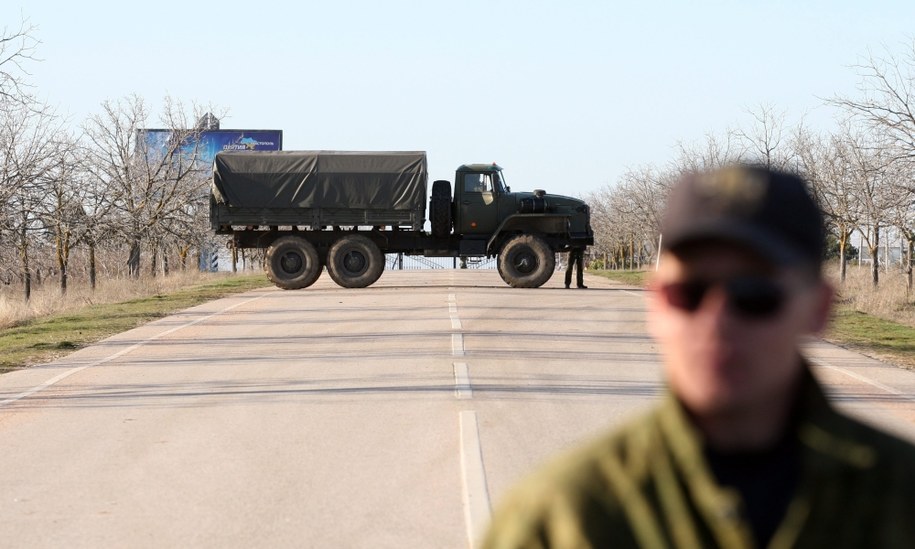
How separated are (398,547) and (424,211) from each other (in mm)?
26424

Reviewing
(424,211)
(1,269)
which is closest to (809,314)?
(424,211)

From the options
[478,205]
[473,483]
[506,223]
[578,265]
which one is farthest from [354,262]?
[473,483]

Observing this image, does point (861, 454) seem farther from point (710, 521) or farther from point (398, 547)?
point (398, 547)

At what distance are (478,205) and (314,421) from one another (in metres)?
21.4

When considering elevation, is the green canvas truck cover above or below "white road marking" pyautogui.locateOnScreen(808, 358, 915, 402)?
above

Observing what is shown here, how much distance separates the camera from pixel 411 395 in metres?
13.1

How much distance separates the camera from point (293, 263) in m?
33.3

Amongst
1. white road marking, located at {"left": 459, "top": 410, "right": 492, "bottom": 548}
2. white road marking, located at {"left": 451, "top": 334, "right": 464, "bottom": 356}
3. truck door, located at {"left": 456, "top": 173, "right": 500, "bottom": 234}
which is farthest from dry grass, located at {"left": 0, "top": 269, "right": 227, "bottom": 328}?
white road marking, located at {"left": 459, "top": 410, "right": 492, "bottom": 548}

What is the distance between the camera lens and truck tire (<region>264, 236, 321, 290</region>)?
1305 inches

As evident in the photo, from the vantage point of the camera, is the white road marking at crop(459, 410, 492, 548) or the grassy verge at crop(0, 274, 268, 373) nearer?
the white road marking at crop(459, 410, 492, 548)

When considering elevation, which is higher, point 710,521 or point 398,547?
point 710,521

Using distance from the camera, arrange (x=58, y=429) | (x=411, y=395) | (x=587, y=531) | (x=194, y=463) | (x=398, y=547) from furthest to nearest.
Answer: (x=411, y=395) → (x=58, y=429) → (x=194, y=463) → (x=398, y=547) → (x=587, y=531)

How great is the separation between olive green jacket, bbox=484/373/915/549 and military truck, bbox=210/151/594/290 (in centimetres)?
3106

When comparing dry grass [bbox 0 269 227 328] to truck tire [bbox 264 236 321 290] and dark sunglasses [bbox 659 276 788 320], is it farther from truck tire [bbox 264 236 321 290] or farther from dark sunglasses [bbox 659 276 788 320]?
dark sunglasses [bbox 659 276 788 320]
